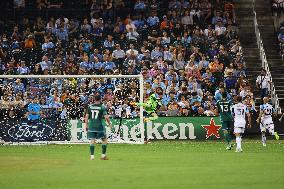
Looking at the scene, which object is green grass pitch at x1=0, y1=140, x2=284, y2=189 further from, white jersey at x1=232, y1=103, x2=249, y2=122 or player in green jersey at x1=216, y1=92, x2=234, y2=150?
white jersey at x1=232, y1=103, x2=249, y2=122

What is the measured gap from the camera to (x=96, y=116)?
25891 mm

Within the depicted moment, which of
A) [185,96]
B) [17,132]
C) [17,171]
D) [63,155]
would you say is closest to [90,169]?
[17,171]

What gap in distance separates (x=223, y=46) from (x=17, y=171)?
22649 mm

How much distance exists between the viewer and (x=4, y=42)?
41438 millimetres

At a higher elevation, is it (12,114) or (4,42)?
(4,42)

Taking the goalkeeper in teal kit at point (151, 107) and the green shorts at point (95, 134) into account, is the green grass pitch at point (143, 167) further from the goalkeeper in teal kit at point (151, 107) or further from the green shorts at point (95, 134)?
the goalkeeper in teal kit at point (151, 107)

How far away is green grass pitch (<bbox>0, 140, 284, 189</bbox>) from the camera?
1827 centimetres

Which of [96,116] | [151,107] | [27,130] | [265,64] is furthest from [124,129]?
[265,64]

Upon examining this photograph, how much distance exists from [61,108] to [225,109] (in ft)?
26.0

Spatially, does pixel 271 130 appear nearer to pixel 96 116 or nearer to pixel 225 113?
pixel 225 113

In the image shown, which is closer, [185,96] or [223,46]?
[185,96]

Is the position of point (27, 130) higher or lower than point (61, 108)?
lower

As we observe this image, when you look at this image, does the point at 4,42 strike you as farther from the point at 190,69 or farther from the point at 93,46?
the point at 190,69

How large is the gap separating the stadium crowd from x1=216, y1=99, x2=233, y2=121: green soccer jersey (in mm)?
5727
